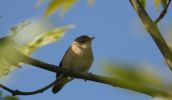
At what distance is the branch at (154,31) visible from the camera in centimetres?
138

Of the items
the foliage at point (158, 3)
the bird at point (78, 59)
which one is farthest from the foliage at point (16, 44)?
the bird at point (78, 59)

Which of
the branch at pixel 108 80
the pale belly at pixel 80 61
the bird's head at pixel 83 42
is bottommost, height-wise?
the branch at pixel 108 80

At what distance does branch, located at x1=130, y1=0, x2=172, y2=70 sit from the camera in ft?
4.54

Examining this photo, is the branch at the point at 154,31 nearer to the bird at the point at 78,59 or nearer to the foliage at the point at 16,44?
the foliage at the point at 16,44

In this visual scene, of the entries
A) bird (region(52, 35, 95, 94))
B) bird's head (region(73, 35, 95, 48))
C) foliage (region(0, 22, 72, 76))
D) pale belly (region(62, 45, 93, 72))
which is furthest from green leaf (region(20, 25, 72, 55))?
bird's head (region(73, 35, 95, 48))

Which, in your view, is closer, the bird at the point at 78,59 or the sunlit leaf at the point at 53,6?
the sunlit leaf at the point at 53,6

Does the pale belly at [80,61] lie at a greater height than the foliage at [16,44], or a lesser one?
greater

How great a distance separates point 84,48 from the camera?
9.60 meters

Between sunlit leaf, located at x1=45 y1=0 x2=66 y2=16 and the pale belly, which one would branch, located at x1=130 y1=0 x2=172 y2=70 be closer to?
sunlit leaf, located at x1=45 y1=0 x2=66 y2=16

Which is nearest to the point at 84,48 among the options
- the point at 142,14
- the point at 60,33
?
the point at 142,14

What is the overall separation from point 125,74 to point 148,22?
89cm

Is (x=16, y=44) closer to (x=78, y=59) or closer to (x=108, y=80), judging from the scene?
(x=108, y=80)

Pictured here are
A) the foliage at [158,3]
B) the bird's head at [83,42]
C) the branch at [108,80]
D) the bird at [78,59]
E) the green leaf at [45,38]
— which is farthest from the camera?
the bird's head at [83,42]

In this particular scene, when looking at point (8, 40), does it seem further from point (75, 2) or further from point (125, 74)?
point (125, 74)
